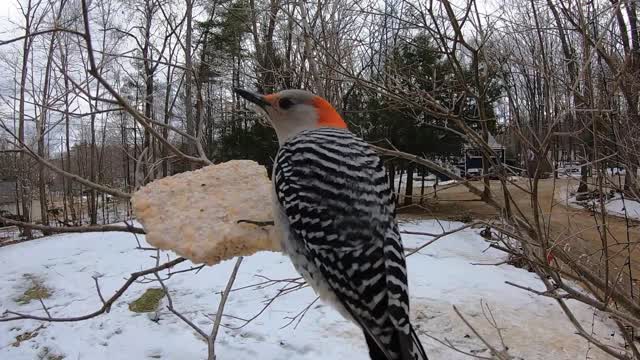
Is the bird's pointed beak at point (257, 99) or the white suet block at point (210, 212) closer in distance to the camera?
the white suet block at point (210, 212)

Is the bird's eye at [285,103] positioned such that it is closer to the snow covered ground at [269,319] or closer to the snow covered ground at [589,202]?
the snow covered ground at [589,202]

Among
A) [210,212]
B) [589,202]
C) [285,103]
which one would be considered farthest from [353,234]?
[589,202]

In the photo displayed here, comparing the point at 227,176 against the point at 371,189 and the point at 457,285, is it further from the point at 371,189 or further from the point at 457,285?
the point at 457,285

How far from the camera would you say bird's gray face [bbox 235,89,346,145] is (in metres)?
2.07

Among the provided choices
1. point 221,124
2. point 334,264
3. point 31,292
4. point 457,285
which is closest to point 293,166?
point 334,264

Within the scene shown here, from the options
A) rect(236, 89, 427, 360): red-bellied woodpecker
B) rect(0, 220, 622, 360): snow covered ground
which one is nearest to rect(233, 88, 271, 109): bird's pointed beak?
rect(236, 89, 427, 360): red-bellied woodpecker

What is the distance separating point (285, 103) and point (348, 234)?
76cm

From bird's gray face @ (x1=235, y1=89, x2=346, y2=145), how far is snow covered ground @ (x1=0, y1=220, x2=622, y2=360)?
443 cm

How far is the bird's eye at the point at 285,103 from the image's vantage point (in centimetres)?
208

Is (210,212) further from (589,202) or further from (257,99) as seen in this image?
(589,202)

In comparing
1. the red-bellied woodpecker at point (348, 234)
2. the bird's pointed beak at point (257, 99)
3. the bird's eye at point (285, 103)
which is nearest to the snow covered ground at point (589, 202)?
the red-bellied woodpecker at point (348, 234)

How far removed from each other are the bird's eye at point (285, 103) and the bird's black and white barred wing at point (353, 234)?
0.36 meters

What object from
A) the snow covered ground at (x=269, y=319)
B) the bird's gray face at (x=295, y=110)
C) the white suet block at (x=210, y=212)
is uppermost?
the bird's gray face at (x=295, y=110)

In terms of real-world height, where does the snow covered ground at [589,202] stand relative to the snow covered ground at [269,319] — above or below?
above
